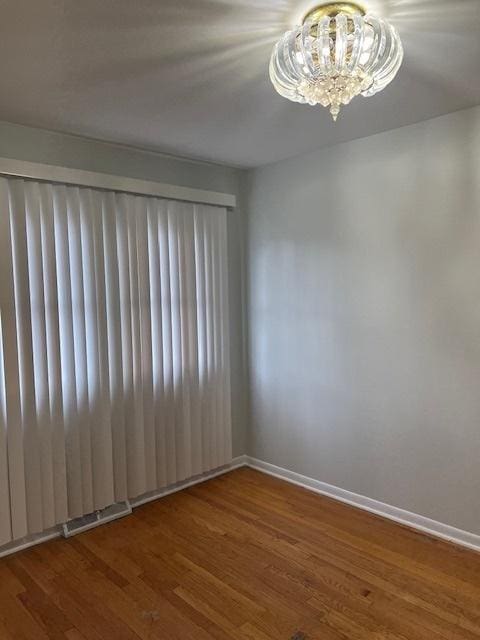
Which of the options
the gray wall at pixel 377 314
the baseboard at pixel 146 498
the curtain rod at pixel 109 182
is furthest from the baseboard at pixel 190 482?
the curtain rod at pixel 109 182

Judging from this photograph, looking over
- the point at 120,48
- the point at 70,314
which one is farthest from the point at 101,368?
the point at 120,48

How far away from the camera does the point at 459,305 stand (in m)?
2.60

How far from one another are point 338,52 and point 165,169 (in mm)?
1966

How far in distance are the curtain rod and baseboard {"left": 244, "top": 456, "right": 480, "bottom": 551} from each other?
2.18m

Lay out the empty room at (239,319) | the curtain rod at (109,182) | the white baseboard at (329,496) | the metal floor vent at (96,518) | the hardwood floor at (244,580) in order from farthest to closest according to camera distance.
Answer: the metal floor vent at (96,518) → the white baseboard at (329,496) → the curtain rod at (109,182) → the hardwood floor at (244,580) → the empty room at (239,319)

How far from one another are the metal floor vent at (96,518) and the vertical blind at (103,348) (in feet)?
0.23

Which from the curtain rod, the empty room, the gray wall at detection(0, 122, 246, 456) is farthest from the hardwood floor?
the curtain rod

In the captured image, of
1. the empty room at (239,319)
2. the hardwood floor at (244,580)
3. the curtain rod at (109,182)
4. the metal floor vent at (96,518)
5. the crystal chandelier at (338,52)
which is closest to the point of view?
the crystal chandelier at (338,52)

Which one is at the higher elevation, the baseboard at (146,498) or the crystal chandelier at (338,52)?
the crystal chandelier at (338,52)

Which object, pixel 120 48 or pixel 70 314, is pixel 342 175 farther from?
pixel 70 314

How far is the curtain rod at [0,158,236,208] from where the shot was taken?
256cm

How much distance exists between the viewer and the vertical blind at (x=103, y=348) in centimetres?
262

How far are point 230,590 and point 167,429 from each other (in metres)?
1.29

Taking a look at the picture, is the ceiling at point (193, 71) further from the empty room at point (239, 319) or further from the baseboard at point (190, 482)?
the baseboard at point (190, 482)
